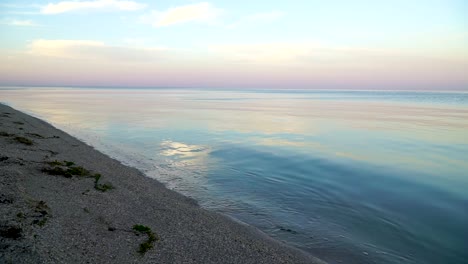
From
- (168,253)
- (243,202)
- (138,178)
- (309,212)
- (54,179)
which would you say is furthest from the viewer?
(138,178)

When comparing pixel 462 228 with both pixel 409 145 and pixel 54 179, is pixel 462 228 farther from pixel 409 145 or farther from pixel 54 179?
pixel 409 145

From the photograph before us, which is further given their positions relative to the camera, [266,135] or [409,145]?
[266,135]

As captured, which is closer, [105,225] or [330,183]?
[105,225]

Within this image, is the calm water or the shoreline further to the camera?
the calm water

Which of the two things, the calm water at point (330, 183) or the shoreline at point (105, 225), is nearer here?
the shoreline at point (105, 225)

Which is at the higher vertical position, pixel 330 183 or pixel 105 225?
pixel 105 225

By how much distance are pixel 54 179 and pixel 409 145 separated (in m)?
18.4

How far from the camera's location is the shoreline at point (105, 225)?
4.87 meters

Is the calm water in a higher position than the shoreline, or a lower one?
lower

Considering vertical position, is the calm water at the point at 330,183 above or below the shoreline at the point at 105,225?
below

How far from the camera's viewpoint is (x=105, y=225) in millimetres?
6004

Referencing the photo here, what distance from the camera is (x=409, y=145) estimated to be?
19328 millimetres

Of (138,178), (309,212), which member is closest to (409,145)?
(309,212)

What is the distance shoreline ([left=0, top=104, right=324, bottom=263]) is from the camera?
16.0 ft
